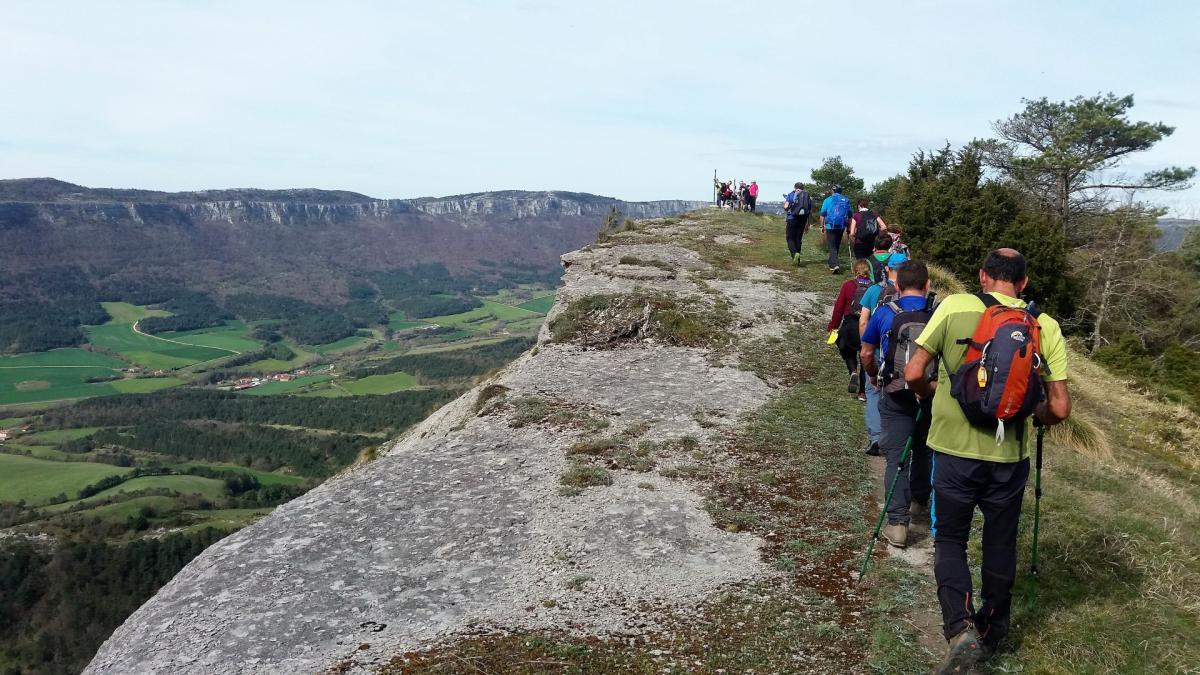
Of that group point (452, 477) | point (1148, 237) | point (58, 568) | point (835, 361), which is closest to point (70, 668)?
point (58, 568)

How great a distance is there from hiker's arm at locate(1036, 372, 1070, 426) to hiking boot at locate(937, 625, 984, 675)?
1.64 metres

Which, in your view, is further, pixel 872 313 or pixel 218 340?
pixel 218 340

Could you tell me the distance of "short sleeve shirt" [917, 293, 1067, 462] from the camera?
179 inches

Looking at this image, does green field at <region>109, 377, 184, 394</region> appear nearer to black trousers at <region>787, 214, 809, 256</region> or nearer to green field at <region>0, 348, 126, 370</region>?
green field at <region>0, 348, 126, 370</region>

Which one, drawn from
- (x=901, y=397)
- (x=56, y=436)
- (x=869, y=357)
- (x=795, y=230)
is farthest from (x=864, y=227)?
(x=56, y=436)

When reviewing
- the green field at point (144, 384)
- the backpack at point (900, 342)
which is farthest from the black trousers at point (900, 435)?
the green field at point (144, 384)

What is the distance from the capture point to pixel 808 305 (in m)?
18.4

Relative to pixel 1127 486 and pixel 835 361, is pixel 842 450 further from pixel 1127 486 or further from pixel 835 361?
pixel 835 361

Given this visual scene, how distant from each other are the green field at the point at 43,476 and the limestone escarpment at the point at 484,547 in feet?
296

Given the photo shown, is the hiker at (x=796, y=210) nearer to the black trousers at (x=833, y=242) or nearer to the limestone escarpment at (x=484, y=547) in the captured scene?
the black trousers at (x=833, y=242)

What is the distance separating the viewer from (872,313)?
7.40 m

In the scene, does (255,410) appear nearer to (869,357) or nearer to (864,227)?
(864,227)

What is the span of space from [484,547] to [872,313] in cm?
522

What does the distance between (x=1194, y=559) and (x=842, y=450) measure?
4121 millimetres
